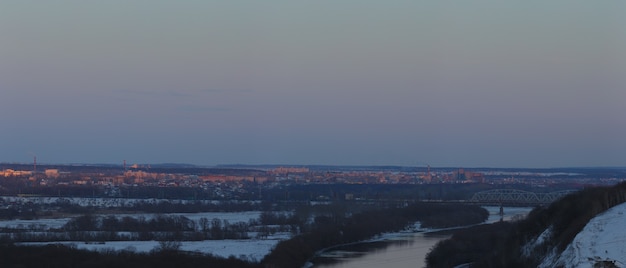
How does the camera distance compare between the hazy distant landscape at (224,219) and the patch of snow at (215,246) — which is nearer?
the patch of snow at (215,246)

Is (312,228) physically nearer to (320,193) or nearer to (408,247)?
(408,247)

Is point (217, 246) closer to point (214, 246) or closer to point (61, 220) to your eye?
point (214, 246)

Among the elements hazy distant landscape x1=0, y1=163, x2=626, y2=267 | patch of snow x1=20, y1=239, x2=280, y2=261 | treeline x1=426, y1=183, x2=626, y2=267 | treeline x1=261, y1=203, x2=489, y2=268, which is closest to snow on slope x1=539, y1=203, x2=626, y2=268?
treeline x1=426, y1=183, x2=626, y2=267

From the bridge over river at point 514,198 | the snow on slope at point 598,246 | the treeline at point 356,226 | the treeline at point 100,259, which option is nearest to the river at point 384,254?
the treeline at point 356,226

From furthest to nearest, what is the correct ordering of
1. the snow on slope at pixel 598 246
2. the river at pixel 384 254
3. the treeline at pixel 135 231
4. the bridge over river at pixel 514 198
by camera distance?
the bridge over river at pixel 514 198, the treeline at pixel 135 231, the river at pixel 384 254, the snow on slope at pixel 598 246

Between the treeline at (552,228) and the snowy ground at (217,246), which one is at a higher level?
the treeline at (552,228)

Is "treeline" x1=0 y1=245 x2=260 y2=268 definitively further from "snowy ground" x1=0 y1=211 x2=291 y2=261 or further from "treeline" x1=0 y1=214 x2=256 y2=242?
"treeline" x1=0 y1=214 x2=256 y2=242

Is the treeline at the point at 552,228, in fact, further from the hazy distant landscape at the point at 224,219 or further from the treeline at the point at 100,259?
the treeline at the point at 100,259

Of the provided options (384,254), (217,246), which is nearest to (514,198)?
(384,254)
